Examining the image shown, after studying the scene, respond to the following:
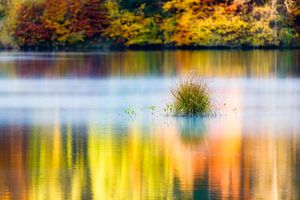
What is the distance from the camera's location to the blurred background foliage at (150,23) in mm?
51938

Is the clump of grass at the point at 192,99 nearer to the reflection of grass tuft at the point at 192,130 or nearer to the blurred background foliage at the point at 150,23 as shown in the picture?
the reflection of grass tuft at the point at 192,130

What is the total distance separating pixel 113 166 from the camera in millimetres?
12094

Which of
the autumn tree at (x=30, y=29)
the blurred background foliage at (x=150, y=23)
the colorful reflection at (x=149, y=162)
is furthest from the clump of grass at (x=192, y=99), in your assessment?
the autumn tree at (x=30, y=29)

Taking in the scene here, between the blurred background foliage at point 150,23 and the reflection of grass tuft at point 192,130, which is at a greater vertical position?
the blurred background foliage at point 150,23

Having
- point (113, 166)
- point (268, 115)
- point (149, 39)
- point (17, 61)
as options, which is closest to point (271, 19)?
point (149, 39)

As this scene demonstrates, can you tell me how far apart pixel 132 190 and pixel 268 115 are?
8331 millimetres

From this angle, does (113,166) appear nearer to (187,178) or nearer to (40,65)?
(187,178)

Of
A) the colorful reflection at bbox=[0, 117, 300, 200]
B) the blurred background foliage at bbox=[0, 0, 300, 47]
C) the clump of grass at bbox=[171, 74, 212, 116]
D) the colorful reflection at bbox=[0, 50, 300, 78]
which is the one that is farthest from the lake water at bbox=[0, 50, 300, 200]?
the blurred background foliage at bbox=[0, 0, 300, 47]

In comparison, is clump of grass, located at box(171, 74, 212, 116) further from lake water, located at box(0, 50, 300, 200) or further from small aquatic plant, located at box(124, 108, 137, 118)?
small aquatic plant, located at box(124, 108, 137, 118)

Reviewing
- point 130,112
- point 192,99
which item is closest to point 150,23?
point 130,112

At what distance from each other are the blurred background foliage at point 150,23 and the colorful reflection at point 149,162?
35433 millimetres

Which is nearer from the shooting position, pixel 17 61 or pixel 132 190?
pixel 132 190

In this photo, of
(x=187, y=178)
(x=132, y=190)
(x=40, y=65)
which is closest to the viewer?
(x=132, y=190)

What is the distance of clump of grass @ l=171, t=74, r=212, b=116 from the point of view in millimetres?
17362
